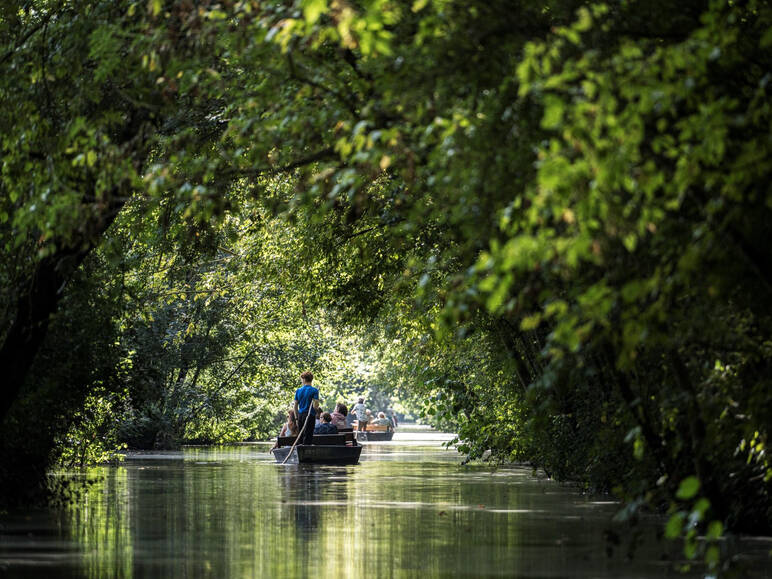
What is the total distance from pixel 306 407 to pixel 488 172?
74.4 feet

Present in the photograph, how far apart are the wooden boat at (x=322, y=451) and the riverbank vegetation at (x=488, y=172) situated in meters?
11.9

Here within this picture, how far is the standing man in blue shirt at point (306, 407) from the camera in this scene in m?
30.0

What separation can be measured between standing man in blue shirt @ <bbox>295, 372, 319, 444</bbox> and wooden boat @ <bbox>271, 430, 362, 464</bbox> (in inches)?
8.7

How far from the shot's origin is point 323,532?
13.8 metres

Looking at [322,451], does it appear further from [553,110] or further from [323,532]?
[553,110]

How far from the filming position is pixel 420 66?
8625 millimetres

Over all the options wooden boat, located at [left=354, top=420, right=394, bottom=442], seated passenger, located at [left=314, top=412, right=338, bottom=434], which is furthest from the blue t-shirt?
wooden boat, located at [left=354, top=420, right=394, bottom=442]

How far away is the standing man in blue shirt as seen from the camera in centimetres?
3005

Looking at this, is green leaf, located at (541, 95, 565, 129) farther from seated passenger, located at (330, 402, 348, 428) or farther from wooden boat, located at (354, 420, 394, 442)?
wooden boat, located at (354, 420, 394, 442)

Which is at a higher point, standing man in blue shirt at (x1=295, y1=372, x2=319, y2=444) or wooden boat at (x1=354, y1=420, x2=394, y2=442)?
standing man in blue shirt at (x1=295, y1=372, x2=319, y2=444)

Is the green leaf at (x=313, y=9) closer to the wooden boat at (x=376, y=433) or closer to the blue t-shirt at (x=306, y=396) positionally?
the blue t-shirt at (x=306, y=396)

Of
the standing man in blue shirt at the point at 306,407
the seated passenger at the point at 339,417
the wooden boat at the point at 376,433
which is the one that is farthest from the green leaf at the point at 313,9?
the wooden boat at the point at 376,433

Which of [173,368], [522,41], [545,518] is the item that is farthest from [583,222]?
[173,368]

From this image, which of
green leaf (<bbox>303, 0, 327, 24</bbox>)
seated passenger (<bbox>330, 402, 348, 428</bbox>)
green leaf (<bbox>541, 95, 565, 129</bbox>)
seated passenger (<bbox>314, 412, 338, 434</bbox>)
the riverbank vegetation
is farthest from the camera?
seated passenger (<bbox>330, 402, 348, 428</bbox>)
